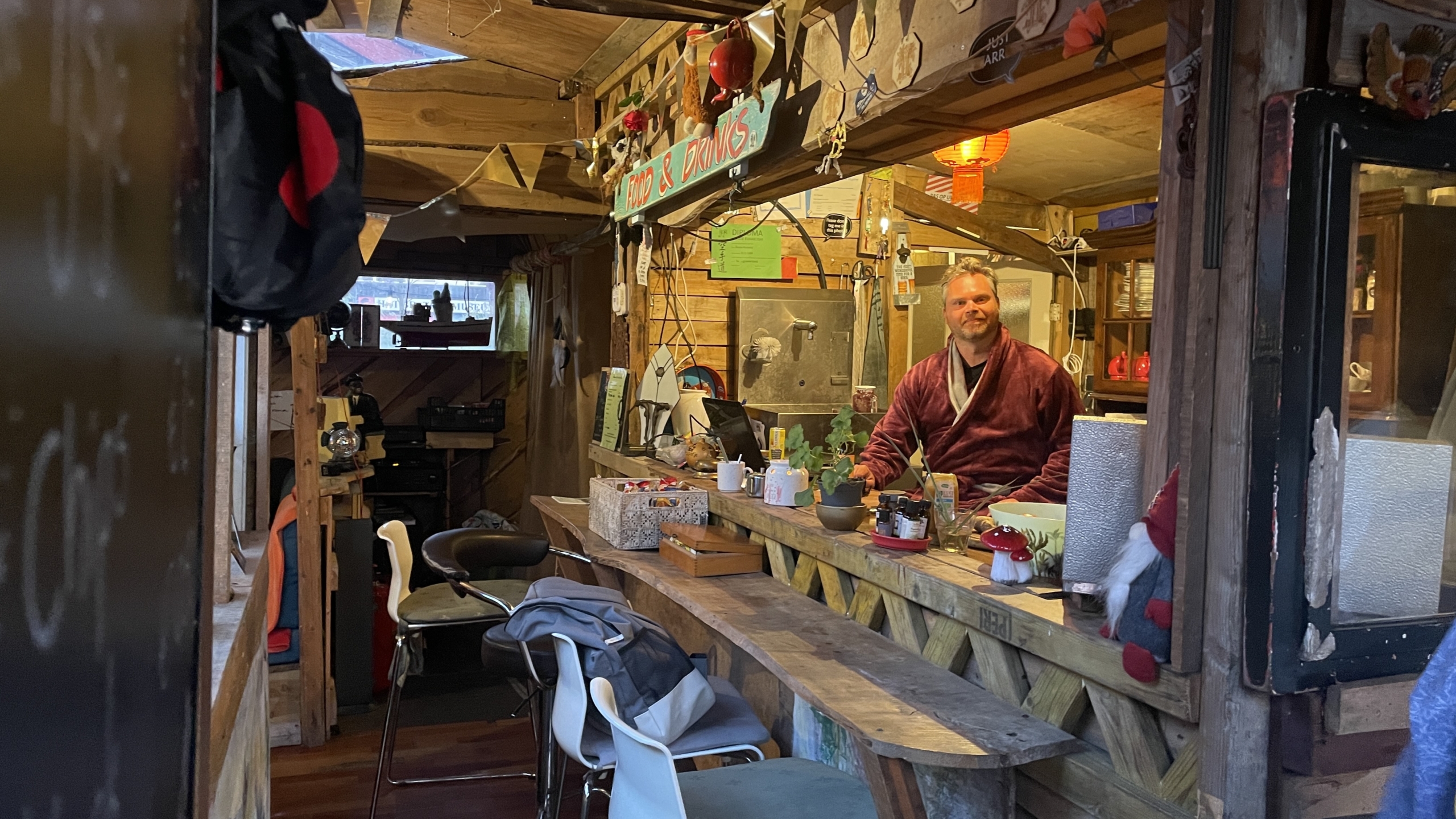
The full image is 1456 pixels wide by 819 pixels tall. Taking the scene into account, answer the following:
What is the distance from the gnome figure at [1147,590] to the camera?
1634mm

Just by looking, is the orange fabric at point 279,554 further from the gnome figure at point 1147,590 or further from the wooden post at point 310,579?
the gnome figure at point 1147,590

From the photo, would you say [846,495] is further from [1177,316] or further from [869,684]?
[1177,316]

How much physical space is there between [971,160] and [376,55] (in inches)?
126

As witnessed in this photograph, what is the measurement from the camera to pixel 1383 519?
62.4 inches

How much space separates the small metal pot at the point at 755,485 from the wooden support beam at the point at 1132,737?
176 centimetres

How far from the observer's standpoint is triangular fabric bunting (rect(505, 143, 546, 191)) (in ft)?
16.9

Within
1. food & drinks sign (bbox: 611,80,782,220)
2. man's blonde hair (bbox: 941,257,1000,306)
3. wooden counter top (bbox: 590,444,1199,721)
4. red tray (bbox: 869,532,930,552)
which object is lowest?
wooden counter top (bbox: 590,444,1199,721)

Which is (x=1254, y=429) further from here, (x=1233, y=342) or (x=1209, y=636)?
(x=1209, y=636)

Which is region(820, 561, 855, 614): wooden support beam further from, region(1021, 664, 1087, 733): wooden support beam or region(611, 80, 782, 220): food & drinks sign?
region(611, 80, 782, 220): food & drinks sign

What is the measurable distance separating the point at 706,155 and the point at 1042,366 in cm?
144

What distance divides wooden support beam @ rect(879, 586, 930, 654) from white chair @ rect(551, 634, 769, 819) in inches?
16.0

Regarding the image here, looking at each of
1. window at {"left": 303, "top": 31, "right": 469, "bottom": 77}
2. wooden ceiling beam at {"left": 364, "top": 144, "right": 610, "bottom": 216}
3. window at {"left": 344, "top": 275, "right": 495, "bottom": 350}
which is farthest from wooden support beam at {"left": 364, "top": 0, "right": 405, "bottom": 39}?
window at {"left": 344, "top": 275, "right": 495, "bottom": 350}

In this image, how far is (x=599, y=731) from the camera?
8.13 feet

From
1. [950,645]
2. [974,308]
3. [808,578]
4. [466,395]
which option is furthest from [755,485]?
[466,395]
